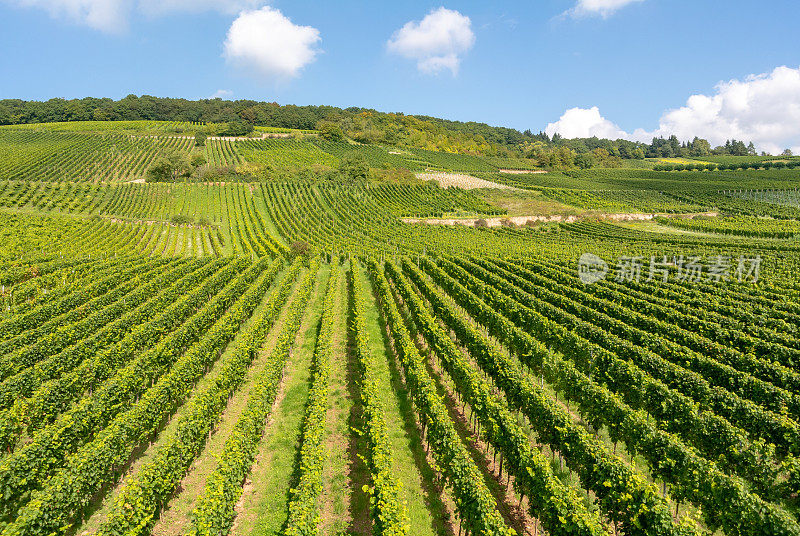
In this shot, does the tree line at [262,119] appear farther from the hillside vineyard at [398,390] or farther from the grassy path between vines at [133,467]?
the grassy path between vines at [133,467]

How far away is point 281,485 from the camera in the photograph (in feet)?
46.0

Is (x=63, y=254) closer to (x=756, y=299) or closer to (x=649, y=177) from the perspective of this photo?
(x=756, y=299)

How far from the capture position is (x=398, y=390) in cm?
2050

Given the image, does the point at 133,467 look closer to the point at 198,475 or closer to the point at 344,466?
the point at 198,475

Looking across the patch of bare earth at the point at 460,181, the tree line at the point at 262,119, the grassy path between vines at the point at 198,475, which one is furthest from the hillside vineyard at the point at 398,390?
the tree line at the point at 262,119

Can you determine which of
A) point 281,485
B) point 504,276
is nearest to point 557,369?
point 281,485

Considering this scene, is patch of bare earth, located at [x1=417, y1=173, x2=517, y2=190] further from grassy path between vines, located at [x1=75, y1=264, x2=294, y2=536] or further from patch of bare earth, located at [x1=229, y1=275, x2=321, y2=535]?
grassy path between vines, located at [x1=75, y1=264, x2=294, y2=536]

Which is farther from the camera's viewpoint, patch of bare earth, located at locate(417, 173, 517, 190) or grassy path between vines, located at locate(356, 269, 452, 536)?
patch of bare earth, located at locate(417, 173, 517, 190)

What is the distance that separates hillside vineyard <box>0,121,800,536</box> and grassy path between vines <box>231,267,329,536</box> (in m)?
0.10

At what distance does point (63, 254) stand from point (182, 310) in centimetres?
2502

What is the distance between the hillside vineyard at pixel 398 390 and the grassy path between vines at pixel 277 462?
0.33 ft

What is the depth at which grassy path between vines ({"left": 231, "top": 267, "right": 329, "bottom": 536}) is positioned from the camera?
1258 centimetres

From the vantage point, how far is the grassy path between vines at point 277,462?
495 inches

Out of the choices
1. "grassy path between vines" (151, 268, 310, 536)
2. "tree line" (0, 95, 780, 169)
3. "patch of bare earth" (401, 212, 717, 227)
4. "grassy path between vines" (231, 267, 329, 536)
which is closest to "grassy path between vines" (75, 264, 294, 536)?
"grassy path between vines" (151, 268, 310, 536)
